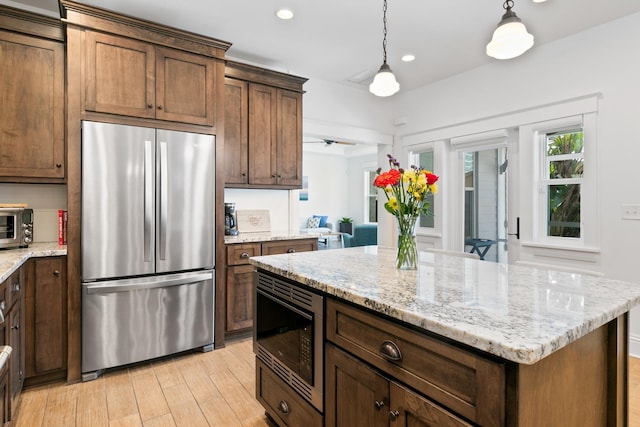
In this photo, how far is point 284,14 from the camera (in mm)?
2973

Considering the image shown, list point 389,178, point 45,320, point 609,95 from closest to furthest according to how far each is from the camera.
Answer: point 389,178 < point 45,320 < point 609,95

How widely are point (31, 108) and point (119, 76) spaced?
66 cm

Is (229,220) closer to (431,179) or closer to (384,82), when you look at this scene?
(384,82)

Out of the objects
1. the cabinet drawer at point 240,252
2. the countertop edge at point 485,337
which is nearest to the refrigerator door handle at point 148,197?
the cabinet drawer at point 240,252

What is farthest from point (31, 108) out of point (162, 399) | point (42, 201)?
point (162, 399)

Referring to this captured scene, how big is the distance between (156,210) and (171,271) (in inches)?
19.9

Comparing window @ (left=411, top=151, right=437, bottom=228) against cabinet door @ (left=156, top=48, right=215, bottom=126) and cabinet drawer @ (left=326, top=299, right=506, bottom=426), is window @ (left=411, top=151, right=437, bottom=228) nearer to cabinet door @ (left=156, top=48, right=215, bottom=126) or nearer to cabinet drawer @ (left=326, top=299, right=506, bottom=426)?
cabinet door @ (left=156, top=48, right=215, bottom=126)

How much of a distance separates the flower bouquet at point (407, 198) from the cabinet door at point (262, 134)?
2.10 m

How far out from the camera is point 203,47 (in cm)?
298

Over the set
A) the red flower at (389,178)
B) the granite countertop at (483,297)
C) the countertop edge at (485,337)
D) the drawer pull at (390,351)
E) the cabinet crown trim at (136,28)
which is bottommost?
the drawer pull at (390,351)

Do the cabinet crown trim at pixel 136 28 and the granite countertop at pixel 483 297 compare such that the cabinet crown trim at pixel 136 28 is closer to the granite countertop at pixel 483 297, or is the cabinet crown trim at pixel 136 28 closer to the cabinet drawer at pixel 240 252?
the cabinet drawer at pixel 240 252

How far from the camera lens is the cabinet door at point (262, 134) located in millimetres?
3588

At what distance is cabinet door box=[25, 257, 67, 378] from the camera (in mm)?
2383

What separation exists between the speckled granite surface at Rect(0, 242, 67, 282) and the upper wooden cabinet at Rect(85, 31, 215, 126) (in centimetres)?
104
